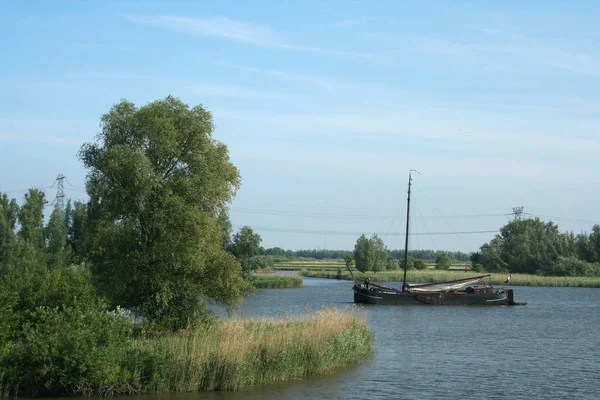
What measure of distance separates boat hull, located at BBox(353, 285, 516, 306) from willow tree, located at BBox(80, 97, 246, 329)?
42981mm

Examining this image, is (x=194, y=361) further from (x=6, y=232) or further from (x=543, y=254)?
(x=543, y=254)

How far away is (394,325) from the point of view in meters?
50.8

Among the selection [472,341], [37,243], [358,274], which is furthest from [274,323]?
[358,274]

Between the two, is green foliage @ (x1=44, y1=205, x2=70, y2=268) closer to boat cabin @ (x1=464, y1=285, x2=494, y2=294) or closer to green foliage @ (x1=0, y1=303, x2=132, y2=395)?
boat cabin @ (x1=464, y1=285, x2=494, y2=294)

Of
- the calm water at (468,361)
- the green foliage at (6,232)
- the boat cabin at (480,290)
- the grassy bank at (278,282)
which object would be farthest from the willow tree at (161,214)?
the grassy bank at (278,282)

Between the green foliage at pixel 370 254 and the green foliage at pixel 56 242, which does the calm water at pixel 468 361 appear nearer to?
the green foliage at pixel 56 242

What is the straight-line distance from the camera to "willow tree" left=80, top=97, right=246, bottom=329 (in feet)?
91.1

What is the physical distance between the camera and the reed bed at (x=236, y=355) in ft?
73.7

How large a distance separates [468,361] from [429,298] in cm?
3888

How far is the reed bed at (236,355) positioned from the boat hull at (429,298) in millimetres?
42039

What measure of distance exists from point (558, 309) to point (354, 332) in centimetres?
4091

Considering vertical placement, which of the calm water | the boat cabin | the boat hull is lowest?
the calm water

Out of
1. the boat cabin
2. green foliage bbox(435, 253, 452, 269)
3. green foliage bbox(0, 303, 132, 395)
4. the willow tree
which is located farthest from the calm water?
green foliage bbox(435, 253, 452, 269)

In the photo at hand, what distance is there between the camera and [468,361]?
108 ft
